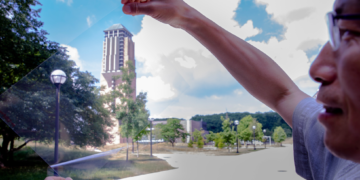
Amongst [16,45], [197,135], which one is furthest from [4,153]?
[197,135]

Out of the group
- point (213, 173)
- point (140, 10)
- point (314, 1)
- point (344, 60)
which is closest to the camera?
point (344, 60)

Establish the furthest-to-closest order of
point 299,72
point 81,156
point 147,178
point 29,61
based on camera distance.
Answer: point 299,72 < point 147,178 < point 29,61 < point 81,156

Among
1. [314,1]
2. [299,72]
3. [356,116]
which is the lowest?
[356,116]

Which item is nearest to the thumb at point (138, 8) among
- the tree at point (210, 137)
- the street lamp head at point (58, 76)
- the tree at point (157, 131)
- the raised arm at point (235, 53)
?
the raised arm at point (235, 53)

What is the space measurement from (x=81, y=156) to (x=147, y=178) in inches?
149

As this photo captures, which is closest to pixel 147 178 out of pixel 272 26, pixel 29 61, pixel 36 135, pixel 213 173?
pixel 213 173

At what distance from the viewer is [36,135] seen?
60 cm

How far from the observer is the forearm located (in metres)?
0.19

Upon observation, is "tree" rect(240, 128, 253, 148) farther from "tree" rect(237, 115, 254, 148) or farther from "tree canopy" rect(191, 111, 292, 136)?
"tree canopy" rect(191, 111, 292, 136)

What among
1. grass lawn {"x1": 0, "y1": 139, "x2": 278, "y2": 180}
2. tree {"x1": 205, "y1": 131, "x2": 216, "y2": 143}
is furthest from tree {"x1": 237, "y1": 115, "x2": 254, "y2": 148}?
tree {"x1": 205, "y1": 131, "x2": 216, "y2": 143}

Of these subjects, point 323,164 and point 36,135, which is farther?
point 36,135

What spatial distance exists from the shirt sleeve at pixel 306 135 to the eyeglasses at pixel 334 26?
0.11 meters

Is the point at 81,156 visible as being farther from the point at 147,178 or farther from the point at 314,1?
the point at 314,1

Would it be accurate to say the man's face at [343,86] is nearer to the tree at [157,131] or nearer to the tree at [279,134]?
the tree at [157,131]
